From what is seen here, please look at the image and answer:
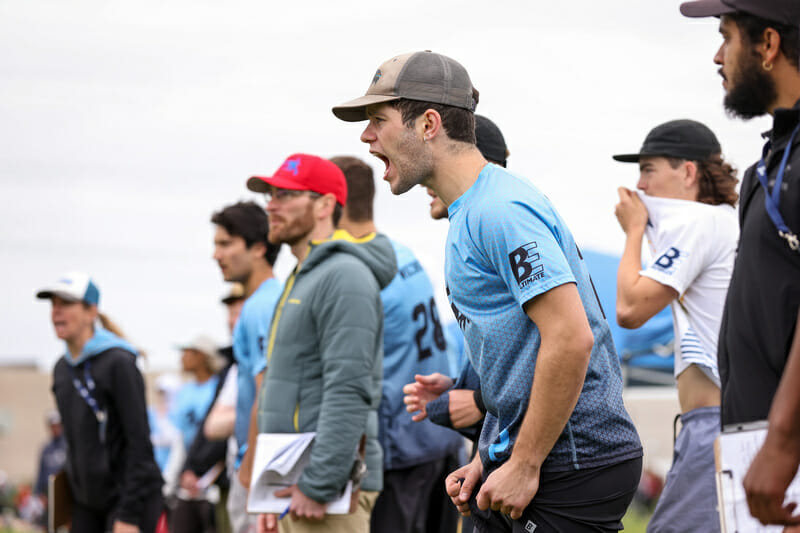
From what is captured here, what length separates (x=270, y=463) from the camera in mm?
4590

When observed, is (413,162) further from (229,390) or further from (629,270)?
(229,390)

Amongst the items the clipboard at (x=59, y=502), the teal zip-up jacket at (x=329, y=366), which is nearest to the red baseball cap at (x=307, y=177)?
the teal zip-up jacket at (x=329, y=366)

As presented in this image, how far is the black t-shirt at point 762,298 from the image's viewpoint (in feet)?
7.64

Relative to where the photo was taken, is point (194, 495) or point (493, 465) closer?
point (493, 465)

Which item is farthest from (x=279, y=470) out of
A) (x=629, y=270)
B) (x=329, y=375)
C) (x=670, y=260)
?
(x=670, y=260)

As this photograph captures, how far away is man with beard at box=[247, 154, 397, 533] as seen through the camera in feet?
15.0

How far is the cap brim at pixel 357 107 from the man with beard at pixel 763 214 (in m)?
1.07

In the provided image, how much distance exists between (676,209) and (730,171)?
1.43ft

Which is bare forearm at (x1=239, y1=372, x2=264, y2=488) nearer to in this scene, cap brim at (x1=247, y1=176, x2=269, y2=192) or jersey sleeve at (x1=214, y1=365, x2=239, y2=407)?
cap brim at (x1=247, y1=176, x2=269, y2=192)

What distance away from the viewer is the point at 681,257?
4.18 m

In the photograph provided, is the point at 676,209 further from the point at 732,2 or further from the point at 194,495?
the point at 194,495

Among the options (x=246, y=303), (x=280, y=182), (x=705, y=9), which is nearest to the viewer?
(x=705, y=9)

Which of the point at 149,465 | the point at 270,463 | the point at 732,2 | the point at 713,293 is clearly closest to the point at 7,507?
the point at 149,465

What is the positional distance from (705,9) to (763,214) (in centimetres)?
63
